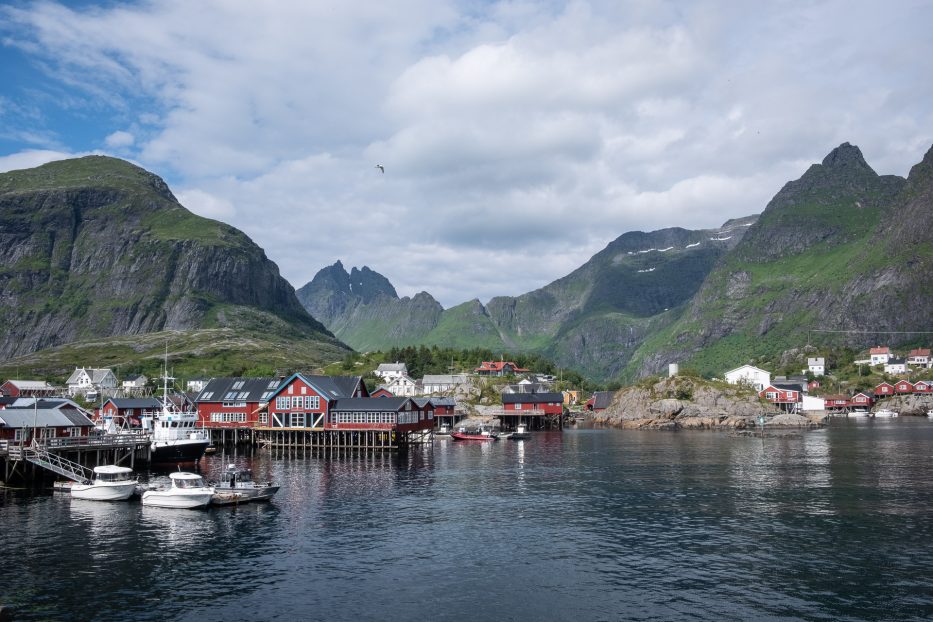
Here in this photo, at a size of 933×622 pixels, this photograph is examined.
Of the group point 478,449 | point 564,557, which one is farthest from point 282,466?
point 564,557

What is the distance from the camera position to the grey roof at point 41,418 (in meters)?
71.6

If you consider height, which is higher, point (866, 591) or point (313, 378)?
point (313, 378)

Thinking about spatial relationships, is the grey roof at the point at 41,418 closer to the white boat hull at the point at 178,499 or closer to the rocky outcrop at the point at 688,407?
the white boat hull at the point at 178,499

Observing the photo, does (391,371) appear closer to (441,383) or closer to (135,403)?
(441,383)

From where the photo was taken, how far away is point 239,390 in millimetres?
113375

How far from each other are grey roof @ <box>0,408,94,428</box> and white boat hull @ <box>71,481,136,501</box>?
1906 cm

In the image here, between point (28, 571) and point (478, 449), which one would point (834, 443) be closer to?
point (478, 449)

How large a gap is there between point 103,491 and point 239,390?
184 ft

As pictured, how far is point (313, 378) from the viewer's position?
10581 centimetres

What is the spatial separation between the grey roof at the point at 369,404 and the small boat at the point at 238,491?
41.5 meters

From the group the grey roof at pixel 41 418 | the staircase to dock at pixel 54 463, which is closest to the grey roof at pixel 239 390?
the grey roof at pixel 41 418

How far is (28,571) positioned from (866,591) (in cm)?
4418

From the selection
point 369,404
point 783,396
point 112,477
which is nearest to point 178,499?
point 112,477

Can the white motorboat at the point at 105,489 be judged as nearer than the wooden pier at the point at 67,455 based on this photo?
Yes
